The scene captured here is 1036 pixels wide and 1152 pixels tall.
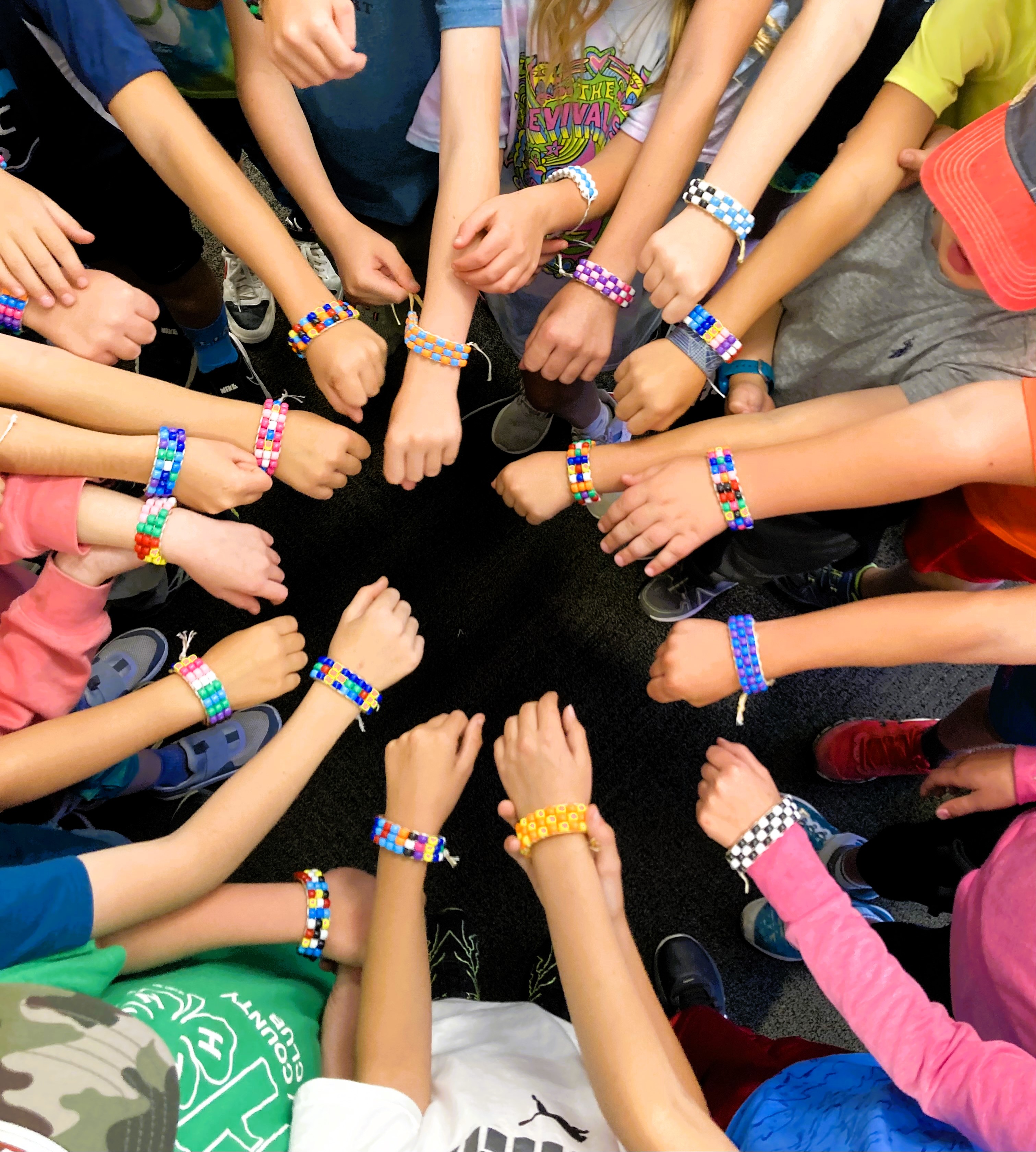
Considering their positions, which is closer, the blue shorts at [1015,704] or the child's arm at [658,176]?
the child's arm at [658,176]

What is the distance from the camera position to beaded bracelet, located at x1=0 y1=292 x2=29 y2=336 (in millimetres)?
1063

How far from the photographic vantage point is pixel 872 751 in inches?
59.9

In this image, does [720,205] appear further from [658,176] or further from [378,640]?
[378,640]

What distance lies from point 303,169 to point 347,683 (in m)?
0.79

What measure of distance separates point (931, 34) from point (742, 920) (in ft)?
4.84

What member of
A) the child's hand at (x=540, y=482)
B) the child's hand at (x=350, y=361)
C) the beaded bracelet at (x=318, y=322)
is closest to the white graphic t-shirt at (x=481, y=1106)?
the child's hand at (x=540, y=482)

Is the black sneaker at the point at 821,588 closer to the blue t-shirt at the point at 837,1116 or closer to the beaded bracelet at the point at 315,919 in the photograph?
the blue t-shirt at the point at 837,1116

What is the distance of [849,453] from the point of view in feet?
3.17

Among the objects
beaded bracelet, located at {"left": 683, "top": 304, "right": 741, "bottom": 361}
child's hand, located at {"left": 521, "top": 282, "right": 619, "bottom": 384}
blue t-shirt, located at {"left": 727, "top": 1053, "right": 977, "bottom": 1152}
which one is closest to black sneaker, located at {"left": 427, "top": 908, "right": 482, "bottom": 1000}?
blue t-shirt, located at {"left": 727, "top": 1053, "right": 977, "bottom": 1152}

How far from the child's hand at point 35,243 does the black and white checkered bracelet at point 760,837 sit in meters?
1.23

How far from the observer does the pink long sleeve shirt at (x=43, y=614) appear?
1.04 m

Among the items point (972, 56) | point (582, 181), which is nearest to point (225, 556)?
point (582, 181)

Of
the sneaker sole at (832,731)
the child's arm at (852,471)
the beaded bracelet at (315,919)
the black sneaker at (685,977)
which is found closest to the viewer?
the child's arm at (852,471)

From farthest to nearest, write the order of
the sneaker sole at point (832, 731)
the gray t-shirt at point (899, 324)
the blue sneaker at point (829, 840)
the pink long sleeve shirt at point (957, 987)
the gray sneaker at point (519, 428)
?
1. the gray sneaker at point (519, 428)
2. the sneaker sole at point (832, 731)
3. the blue sneaker at point (829, 840)
4. the gray t-shirt at point (899, 324)
5. the pink long sleeve shirt at point (957, 987)
